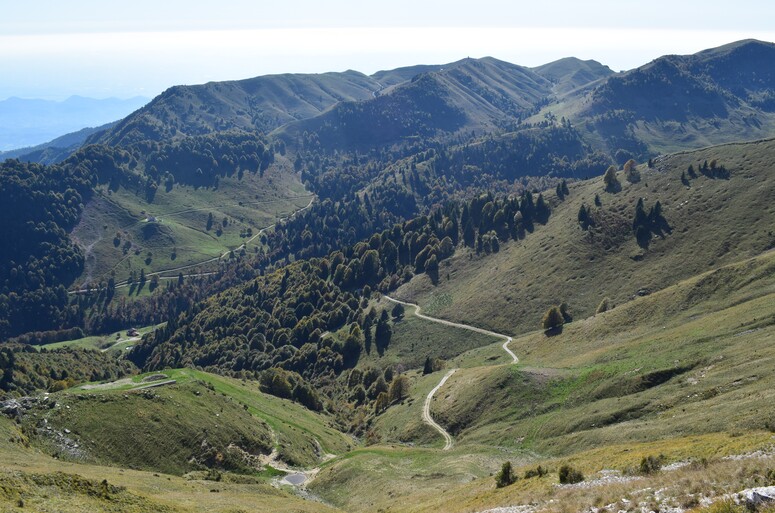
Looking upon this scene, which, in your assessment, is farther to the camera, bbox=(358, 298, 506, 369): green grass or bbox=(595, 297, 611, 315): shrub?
bbox=(358, 298, 506, 369): green grass

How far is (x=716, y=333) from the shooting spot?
9725cm

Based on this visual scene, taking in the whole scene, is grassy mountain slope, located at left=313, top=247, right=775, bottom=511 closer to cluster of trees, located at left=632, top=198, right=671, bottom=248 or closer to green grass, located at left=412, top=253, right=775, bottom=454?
green grass, located at left=412, top=253, right=775, bottom=454

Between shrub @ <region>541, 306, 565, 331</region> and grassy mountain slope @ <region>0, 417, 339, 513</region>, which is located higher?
grassy mountain slope @ <region>0, 417, 339, 513</region>

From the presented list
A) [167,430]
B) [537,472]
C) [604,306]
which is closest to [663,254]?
[604,306]

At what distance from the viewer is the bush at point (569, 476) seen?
4703 cm

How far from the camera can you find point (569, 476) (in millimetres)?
47375

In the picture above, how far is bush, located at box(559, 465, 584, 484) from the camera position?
154 feet

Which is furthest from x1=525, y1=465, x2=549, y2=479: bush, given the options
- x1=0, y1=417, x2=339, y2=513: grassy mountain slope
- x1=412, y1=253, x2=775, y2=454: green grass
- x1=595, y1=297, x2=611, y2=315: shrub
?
x1=595, y1=297, x2=611, y2=315: shrub

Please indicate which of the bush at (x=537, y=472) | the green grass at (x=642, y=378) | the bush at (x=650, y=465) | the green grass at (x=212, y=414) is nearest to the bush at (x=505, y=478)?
the bush at (x=537, y=472)

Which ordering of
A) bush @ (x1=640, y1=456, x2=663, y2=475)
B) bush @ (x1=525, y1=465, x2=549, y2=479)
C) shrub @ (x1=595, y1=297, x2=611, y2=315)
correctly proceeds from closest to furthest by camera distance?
bush @ (x1=640, y1=456, x2=663, y2=475) → bush @ (x1=525, y1=465, x2=549, y2=479) → shrub @ (x1=595, y1=297, x2=611, y2=315)

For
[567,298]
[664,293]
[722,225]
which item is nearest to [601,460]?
[664,293]

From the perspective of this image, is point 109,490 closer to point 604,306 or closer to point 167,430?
point 167,430

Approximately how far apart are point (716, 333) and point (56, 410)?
10899cm

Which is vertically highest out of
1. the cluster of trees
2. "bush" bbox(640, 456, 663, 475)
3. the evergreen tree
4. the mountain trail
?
the cluster of trees
